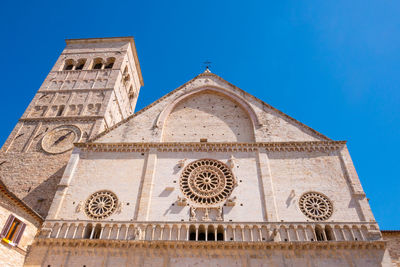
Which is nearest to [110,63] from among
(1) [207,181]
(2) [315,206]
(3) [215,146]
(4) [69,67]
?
(4) [69,67]

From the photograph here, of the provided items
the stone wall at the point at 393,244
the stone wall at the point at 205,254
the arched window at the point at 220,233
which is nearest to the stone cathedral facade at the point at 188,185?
the stone wall at the point at 205,254

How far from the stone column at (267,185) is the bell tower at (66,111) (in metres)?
10.2

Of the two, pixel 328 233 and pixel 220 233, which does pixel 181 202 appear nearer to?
pixel 220 233

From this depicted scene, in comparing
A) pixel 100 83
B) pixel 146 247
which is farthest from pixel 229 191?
pixel 100 83

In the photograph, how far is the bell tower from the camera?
55.1ft

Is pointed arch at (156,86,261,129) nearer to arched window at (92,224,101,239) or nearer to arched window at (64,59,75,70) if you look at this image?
arched window at (92,224,101,239)

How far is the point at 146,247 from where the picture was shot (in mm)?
12109

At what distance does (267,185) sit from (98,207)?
7798 mm

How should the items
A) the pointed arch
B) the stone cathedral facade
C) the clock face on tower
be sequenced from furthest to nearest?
1. the clock face on tower
2. the pointed arch
3. the stone cathedral facade

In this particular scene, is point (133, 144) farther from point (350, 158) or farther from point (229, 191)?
point (350, 158)

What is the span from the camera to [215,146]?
16.1 meters

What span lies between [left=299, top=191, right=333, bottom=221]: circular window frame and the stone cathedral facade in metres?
0.04

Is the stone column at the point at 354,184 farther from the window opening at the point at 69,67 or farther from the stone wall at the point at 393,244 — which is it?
the window opening at the point at 69,67

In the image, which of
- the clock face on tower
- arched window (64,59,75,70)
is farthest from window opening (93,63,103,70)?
the clock face on tower
